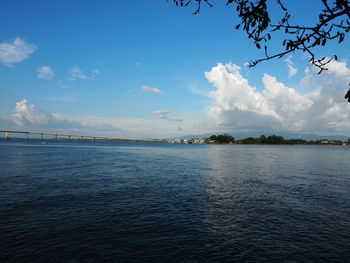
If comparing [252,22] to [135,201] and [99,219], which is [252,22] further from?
[135,201]

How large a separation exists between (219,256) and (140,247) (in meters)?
4.57

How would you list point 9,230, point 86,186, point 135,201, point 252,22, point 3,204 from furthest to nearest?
point 86,186 < point 135,201 < point 3,204 < point 9,230 < point 252,22

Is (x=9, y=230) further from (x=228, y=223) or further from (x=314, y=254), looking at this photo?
(x=314, y=254)

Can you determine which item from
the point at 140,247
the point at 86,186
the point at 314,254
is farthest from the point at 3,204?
the point at 314,254

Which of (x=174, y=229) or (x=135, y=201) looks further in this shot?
(x=135, y=201)

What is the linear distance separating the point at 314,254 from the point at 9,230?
19.1 meters

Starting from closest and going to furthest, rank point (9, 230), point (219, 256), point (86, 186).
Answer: point (219, 256), point (9, 230), point (86, 186)

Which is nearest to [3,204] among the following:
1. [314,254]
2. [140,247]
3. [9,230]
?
[9,230]

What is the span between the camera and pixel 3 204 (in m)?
21.6

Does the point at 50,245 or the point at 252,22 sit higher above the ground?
the point at 252,22

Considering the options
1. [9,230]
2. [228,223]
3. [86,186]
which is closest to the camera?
[9,230]

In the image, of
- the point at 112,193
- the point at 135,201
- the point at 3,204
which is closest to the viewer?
the point at 3,204

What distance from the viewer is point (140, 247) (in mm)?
14078

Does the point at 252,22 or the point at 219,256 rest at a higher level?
the point at 252,22
